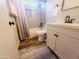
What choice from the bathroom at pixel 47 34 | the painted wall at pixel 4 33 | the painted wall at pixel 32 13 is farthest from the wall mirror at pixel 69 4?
the painted wall at pixel 32 13

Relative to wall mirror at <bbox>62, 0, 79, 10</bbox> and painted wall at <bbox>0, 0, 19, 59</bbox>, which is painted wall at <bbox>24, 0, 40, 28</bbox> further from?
painted wall at <bbox>0, 0, 19, 59</bbox>

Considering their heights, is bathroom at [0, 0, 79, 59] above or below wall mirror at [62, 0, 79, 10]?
below

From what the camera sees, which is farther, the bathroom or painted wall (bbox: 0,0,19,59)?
the bathroom

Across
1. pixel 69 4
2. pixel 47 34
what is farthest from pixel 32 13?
pixel 69 4

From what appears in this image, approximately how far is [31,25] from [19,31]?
76.7 inches

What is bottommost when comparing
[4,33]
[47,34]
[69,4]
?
[47,34]

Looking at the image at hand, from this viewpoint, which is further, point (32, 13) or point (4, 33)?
point (32, 13)

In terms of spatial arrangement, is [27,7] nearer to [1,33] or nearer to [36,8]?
[36,8]

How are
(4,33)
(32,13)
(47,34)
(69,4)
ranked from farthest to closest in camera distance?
(32,13) < (47,34) < (69,4) < (4,33)

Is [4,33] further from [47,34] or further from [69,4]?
[69,4]

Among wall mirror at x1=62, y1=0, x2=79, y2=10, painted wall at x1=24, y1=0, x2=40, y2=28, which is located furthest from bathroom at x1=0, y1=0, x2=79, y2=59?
painted wall at x1=24, y1=0, x2=40, y2=28

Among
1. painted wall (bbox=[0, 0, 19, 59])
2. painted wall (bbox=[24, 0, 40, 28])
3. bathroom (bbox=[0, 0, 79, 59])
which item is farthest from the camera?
painted wall (bbox=[24, 0, 40, 28])

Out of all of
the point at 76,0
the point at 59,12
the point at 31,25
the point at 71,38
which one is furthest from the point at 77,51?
the point at 31,25

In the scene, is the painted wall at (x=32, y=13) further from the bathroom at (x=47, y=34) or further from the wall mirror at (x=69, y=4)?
the wall mirror at (x=69, y=4)
